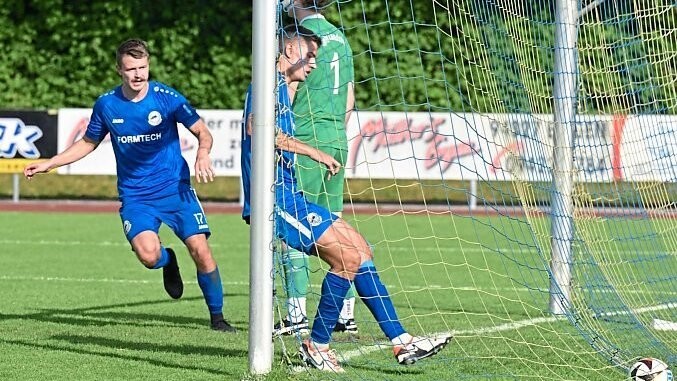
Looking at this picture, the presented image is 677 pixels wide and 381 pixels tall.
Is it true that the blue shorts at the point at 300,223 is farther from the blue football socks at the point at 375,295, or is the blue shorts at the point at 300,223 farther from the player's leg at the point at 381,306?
the blue football socks at the point at 375,295

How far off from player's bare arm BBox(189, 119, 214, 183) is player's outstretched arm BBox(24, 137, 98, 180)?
0.69 m

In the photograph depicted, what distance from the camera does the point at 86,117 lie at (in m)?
18.5

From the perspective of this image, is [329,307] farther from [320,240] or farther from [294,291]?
[294,291]

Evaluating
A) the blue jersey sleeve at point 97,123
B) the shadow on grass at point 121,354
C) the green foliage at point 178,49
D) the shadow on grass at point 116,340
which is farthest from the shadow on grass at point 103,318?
the green foliage at point 178,49

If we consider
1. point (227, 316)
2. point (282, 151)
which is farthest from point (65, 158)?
point (282, 151)

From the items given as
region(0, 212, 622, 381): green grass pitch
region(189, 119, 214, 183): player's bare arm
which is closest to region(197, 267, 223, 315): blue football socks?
region(0, 212, 622, 381): green grass pitch

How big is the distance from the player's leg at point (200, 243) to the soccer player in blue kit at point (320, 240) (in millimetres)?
1609

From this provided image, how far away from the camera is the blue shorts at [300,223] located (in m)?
6.62

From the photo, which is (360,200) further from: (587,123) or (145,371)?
(145,371)

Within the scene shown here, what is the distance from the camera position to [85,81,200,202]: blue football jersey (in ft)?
26.8

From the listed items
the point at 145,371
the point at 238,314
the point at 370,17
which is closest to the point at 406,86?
the point at 370,17

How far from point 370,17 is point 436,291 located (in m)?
11.5

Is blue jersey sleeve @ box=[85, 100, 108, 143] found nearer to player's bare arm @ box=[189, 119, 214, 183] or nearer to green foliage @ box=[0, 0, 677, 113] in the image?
player's bare arm @ box=[189, 119, 214, 183]

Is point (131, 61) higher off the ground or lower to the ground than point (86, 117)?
lower
